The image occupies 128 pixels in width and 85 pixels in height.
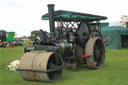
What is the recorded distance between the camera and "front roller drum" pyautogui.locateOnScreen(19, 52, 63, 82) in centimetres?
418

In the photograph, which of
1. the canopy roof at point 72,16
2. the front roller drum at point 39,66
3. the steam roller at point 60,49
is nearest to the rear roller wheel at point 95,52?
the steam roller at point 60,49

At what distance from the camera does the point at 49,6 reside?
538 centimetres

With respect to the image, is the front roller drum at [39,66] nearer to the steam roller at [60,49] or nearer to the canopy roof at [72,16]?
the steam roller at [60,49]

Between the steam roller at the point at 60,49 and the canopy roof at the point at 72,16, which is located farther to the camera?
the canopy roof at the point at 72,16

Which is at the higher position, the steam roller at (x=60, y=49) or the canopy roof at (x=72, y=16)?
the canopy roof at (x=72, y=16)

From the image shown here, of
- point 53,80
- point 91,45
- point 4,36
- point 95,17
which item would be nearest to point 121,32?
point 95,17

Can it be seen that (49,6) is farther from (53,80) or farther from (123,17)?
(123,17)

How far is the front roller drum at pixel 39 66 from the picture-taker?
13.7 feet

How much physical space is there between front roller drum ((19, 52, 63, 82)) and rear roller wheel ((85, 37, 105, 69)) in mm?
1584

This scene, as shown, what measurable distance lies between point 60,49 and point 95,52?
1834mm

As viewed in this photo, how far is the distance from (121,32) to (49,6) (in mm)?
10737

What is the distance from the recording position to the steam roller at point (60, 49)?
431 centimetres

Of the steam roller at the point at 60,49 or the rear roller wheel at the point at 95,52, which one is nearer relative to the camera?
the steam roller at the point at 60,49

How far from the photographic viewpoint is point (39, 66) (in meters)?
4.20
